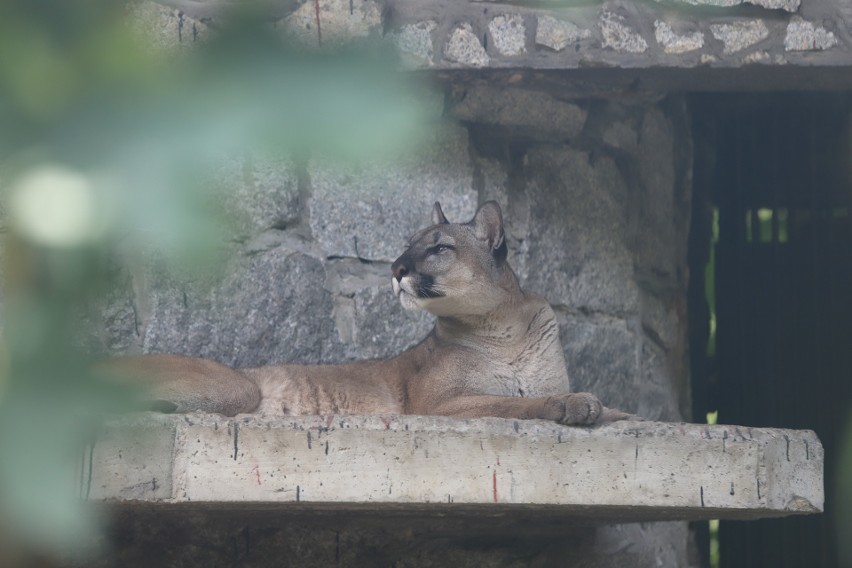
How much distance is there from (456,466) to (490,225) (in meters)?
1.43

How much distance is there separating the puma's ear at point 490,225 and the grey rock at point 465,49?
484mm

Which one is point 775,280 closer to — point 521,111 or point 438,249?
point 521,111

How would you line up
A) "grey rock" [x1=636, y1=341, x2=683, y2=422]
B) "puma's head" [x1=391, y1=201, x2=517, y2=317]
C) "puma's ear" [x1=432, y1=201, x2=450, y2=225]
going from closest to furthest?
"puma's head" [x1=391, y1=201, x2=517, y2=317]
"puma's ear" [x1=432, y1=201, x2=450, y2=225]
"grey rock" [x1=636, y1=341, x2=683, y2=422]

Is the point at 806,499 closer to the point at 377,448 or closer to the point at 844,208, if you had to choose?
the point at 377,448

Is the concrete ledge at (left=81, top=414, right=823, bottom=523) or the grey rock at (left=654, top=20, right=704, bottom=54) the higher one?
the grey rock at (left=654, top=20, right=704, bottom=54)

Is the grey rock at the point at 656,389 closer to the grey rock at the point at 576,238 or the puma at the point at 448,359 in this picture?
the grey rock at the point at 576,238

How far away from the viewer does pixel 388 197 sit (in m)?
4.77

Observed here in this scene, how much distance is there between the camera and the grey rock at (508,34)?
4.49 metres

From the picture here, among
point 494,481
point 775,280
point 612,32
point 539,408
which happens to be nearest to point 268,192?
point 612,32

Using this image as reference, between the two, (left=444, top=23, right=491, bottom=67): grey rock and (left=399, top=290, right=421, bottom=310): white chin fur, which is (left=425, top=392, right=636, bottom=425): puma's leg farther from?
(left=444, top=23, right=491, bottom=67): grey rock

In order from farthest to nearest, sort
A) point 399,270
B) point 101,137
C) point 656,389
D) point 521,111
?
point 656,389, point 521,111, point 399,270, point 101,137

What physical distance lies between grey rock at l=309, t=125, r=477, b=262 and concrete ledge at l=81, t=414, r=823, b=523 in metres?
1.33

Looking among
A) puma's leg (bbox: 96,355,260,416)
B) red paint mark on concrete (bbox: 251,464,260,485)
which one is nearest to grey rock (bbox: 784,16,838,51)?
puma's leg (bbox: 96,355,260,416)

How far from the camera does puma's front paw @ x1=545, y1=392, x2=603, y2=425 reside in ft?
11.5
